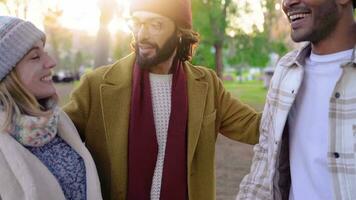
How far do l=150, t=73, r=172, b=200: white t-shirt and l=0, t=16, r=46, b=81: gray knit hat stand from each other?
807 millimetres

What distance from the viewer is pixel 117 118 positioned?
2.76 metres

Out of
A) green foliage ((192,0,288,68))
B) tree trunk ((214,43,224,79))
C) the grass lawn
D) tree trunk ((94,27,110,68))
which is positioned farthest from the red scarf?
tree trunk ((214,43,224,79))

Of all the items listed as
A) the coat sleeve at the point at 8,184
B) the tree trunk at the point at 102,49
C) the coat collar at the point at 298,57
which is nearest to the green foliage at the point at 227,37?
the tree trunk at the point at 102,49

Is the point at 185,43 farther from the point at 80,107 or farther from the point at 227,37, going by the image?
the point at 227,37

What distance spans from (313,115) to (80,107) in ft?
4.05

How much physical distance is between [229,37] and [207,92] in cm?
1795

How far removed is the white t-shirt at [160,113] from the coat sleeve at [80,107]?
14.5 inches

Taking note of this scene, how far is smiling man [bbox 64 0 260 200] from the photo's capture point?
2738mm

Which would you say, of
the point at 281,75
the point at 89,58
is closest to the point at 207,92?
the point at 281,75

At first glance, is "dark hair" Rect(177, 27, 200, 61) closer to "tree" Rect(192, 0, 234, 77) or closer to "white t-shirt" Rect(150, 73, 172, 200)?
"white t-shirt" Rect(150, 73, 172, 200)

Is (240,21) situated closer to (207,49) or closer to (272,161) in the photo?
(207,49)

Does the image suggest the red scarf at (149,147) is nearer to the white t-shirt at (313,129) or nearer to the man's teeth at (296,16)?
the white t-shirt at (313,129)

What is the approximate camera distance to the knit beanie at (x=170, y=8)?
2.86 meters

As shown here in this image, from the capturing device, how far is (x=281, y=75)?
2623 mm
